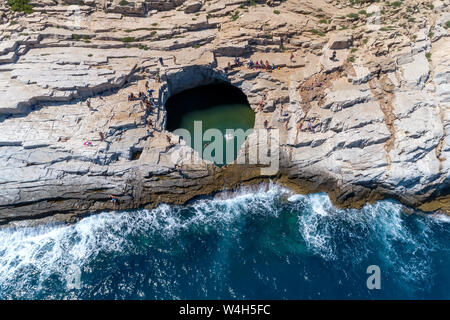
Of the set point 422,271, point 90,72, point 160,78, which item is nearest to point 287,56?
point 160,78

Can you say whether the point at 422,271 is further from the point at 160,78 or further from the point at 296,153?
the point at 160,78

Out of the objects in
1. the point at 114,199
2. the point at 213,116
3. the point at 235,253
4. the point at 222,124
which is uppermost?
the point at 213,116

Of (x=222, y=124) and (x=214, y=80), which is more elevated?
(x=214, y=80)

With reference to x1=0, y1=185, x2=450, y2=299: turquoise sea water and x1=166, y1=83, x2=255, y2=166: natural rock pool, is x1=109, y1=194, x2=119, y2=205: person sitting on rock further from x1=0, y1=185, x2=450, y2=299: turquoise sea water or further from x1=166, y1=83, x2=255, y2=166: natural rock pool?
x1=166, y1=83, x2=255, y2=166: natural rock pool

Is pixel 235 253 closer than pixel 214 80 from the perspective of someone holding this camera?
Yes

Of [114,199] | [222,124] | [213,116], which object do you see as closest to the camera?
[114,199]

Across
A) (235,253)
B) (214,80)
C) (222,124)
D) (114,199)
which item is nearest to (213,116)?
(222,124)

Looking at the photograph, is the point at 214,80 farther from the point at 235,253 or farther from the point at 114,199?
the point at 235,253
